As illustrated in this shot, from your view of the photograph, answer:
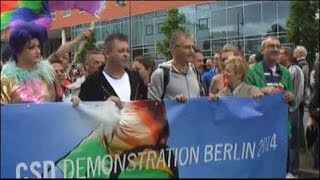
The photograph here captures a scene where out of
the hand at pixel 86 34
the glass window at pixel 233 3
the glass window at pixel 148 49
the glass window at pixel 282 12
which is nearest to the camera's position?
the hand at pixel 86 34

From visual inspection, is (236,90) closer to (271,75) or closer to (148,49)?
(271,75)

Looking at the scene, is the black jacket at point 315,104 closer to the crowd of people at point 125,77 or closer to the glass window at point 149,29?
the crowd of people at point 125,77

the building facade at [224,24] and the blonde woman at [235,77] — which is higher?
the building facade at [224,24]

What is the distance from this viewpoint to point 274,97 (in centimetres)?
606

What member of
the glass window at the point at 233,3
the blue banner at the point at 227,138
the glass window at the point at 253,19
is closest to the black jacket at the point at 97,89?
the blue banner at the point at 227,138

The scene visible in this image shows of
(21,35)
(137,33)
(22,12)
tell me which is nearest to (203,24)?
(137,33)

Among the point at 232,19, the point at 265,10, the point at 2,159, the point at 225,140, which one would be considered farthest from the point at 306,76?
the point at 232,19

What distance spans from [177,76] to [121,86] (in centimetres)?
66

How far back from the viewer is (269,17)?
1372 inches

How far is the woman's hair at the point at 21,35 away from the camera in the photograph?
16.5 ft

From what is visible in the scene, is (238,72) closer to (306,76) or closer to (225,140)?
(225,140)

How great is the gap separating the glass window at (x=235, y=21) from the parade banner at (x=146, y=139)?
31.3 metres

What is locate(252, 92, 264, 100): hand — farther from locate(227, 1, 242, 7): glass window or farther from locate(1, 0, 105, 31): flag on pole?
locate(227, 1, 242, 7): glass window

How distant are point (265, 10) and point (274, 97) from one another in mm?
29743
